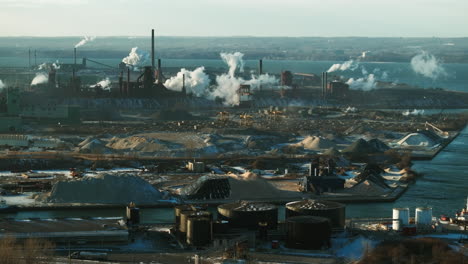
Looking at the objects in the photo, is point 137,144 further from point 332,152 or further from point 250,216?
point 250,216

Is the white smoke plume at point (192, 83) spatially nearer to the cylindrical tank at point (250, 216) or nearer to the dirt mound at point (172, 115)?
the dirt mound at point (172, 115)

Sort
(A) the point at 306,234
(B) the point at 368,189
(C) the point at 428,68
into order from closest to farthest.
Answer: (A) the point at 306,234 → (B) the point at 368,189 → (C) the point at 428,68

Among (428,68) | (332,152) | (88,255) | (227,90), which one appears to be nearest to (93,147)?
(332,152)

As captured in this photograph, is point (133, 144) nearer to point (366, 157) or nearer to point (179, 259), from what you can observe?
point (366, 157)

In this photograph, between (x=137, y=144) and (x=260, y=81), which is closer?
(x=137, y=144)

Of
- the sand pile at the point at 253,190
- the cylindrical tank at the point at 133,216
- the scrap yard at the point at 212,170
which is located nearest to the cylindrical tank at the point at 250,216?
the scrap yard at the point at 212,170

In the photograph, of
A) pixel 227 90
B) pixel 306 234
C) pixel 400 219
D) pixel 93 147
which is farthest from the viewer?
pixel 227 90

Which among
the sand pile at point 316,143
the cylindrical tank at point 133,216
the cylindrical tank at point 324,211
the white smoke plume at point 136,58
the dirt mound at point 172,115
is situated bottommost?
the dirt mound at point 172,115
